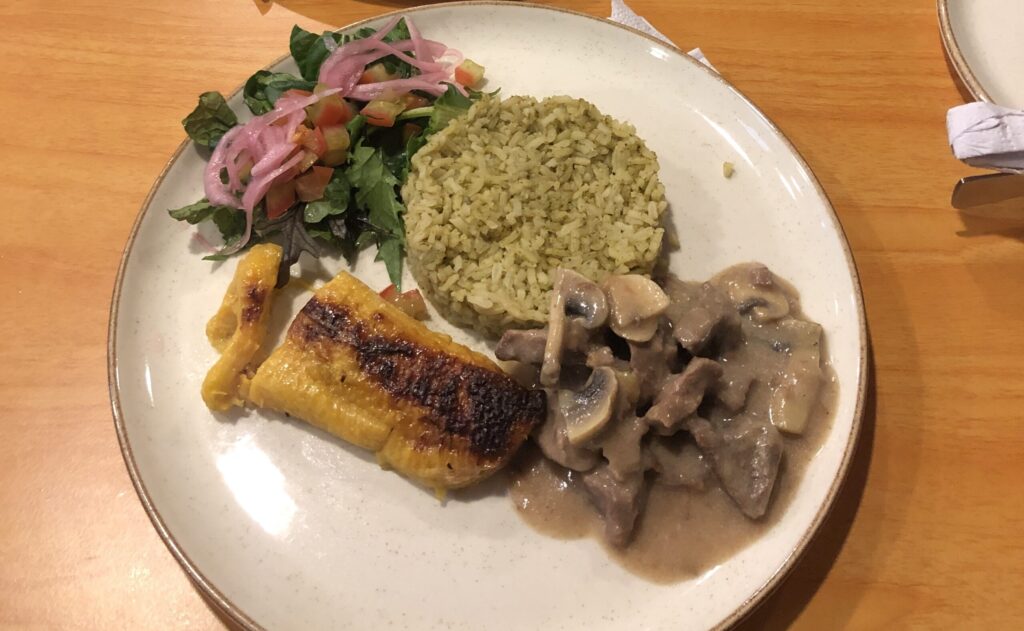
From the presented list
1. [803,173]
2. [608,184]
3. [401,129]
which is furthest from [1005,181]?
[401,129]

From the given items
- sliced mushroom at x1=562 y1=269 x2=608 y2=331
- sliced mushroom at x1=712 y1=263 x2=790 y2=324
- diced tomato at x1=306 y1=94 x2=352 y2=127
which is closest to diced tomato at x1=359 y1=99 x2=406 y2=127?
diced tomato at x1=306 y1=94 x2=352 y2=127

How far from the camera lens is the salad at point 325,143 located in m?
3.21

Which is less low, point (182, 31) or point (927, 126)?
point (182, 31)

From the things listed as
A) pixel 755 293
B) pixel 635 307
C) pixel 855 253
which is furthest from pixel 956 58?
pixel 635 307

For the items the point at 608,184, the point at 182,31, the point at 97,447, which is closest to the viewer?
the point at 97,447

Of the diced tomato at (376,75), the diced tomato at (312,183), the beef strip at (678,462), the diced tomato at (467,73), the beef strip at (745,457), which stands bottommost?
the beef strip at (678,462)

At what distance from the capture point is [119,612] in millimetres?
2699

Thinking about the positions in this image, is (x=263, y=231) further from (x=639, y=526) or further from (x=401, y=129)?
(x=639, y=526)

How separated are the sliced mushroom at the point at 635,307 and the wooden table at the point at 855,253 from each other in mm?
1028

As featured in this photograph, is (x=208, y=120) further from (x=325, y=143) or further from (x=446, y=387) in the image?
(x=446, y=387)

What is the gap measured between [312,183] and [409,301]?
2.25 ft

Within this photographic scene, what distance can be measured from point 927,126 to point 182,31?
3901mm

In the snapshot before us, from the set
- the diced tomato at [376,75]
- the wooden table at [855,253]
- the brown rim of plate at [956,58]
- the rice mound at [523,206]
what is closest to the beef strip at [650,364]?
the rice mound at [523,206]

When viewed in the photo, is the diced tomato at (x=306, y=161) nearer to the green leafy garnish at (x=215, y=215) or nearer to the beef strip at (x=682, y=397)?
the green leafy garnish at (x=215, y=215)
